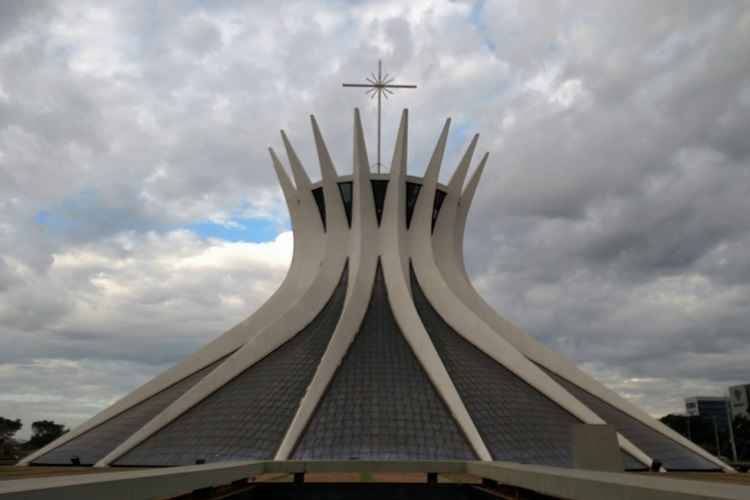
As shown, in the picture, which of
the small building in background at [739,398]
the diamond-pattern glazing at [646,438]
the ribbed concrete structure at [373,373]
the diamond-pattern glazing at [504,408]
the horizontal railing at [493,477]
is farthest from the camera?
the small building in background at [739,398]

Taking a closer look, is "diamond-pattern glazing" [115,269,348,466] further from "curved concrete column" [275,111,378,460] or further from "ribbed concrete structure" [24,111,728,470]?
"curved concrete column" [275,111,378,460]

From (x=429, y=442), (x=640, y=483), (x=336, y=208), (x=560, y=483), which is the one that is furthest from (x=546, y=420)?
(x=640, y=483)

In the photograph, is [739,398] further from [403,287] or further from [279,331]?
[279,331]

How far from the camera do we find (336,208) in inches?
1266

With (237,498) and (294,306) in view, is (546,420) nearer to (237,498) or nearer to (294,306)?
(294,306)

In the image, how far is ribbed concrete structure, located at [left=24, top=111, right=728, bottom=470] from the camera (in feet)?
72.6

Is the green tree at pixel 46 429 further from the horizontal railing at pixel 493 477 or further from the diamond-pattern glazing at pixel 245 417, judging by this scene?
the horizontal railing at pixel 493 477

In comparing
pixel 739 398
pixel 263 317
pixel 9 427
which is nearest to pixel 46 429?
pixel 9 427

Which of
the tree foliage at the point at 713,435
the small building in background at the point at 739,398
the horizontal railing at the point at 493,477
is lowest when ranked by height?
the tree foliage at the point at 713,435

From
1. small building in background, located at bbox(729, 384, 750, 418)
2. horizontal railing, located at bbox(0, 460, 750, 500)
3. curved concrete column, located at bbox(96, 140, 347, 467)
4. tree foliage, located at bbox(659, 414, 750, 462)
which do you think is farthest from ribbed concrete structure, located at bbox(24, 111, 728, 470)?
A: small building in background, located at bbox(729, 384, 750, 418)

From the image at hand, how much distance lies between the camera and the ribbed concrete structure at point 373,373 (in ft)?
72.6

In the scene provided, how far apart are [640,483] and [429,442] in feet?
54.6

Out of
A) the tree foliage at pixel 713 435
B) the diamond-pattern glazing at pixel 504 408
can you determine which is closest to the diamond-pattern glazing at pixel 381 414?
the diamond-pattern glazing at pixel 504 408

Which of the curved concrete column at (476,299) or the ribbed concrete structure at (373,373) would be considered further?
the curved concrete column at (476,299)
